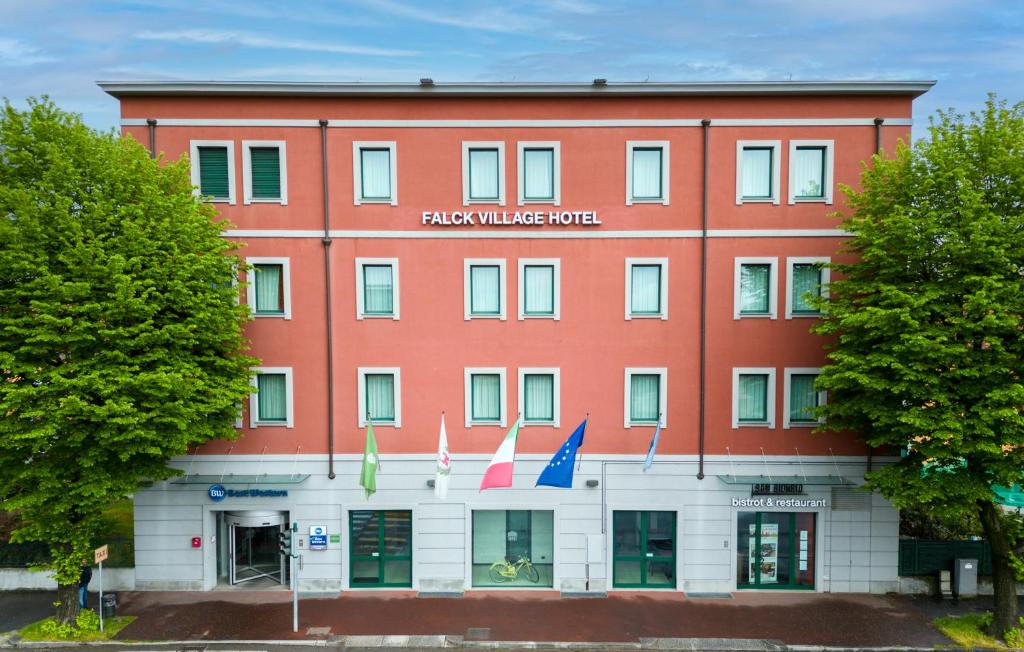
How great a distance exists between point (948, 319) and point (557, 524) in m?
12.6

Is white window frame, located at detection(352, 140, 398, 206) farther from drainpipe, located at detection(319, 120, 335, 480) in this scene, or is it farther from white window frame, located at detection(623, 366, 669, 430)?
white window frame, located at detection(623, 366, 669, 430)

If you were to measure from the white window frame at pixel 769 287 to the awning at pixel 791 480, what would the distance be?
17.0 feet

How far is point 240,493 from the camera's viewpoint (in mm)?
19875

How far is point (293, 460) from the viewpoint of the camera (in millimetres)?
20078

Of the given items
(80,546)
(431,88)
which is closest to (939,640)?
(431,88)

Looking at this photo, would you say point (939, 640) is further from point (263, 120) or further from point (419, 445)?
point (263, 120)

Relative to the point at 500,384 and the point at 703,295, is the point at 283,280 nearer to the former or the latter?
the point at 500,384

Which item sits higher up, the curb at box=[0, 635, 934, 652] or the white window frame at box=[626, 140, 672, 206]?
the white window frame at box=[626, 140, 672, 206]

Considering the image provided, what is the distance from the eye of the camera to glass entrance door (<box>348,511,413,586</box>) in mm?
20219

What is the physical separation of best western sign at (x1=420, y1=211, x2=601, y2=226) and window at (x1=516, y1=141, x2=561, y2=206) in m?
0.43

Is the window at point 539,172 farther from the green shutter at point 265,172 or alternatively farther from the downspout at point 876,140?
the downspout at point 876,140

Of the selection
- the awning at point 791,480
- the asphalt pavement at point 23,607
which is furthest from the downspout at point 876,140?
the asphalt pavement at point 23,607

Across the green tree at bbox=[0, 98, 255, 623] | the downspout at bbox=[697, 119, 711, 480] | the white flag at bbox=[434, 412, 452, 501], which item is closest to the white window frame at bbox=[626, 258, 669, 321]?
the downspout at bbox=[697, 119, 711, 480]

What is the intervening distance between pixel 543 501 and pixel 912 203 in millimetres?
13712
